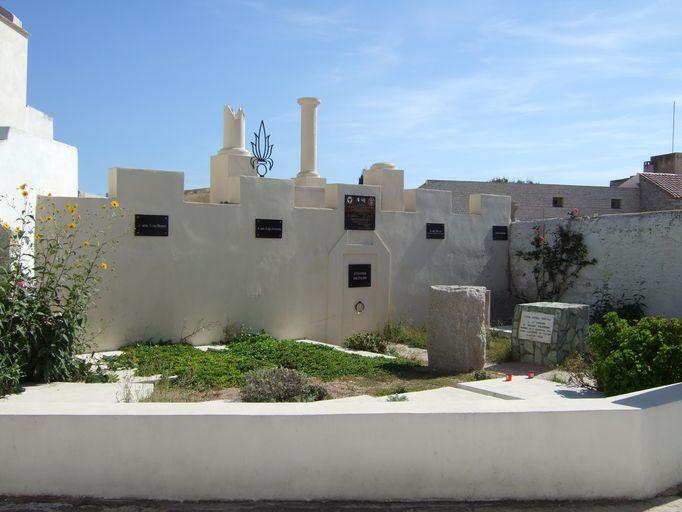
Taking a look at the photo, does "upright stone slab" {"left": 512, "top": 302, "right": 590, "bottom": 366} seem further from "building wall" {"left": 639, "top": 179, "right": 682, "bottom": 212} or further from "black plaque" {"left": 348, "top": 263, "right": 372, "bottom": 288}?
"building wall" {"left": 639, "top": 179, "right": 682, "bottom": 212}

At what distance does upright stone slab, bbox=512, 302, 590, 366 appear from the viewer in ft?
30.9

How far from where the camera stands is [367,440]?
429 cm

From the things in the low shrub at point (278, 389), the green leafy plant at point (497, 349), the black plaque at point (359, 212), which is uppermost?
the black plaque at point (359, 212)

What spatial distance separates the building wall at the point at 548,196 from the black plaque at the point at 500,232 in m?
15.3

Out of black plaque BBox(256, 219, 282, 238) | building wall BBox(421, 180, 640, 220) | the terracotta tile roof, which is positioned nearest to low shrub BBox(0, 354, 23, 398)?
black plaque BBox(256, 219, 282, 238)

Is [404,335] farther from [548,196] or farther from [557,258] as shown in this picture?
[548,196]

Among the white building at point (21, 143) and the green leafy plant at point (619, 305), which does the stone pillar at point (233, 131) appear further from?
the green leafy plant at point (619, 305)

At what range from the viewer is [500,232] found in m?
16.1

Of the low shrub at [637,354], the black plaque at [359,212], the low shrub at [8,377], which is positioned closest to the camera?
the low shrub at [8,377]

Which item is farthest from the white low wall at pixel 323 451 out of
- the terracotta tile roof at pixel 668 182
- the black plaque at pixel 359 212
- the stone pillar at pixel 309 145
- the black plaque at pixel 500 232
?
the terracotta tile roof at pixel 668 182

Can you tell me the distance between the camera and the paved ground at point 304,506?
13.7ft

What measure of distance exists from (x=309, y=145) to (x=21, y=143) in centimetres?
864

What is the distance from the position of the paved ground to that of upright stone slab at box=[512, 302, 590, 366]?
5108mm

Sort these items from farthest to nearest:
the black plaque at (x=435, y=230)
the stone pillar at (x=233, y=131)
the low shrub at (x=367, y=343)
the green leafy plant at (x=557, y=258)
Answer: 1. the stone pillar at (x=233, y=131)
2. the black plaque at (x=435, y=230)
3. the green leafy plant at (x=557, y=258)
4. the low shrub at (x=367, y=343)
